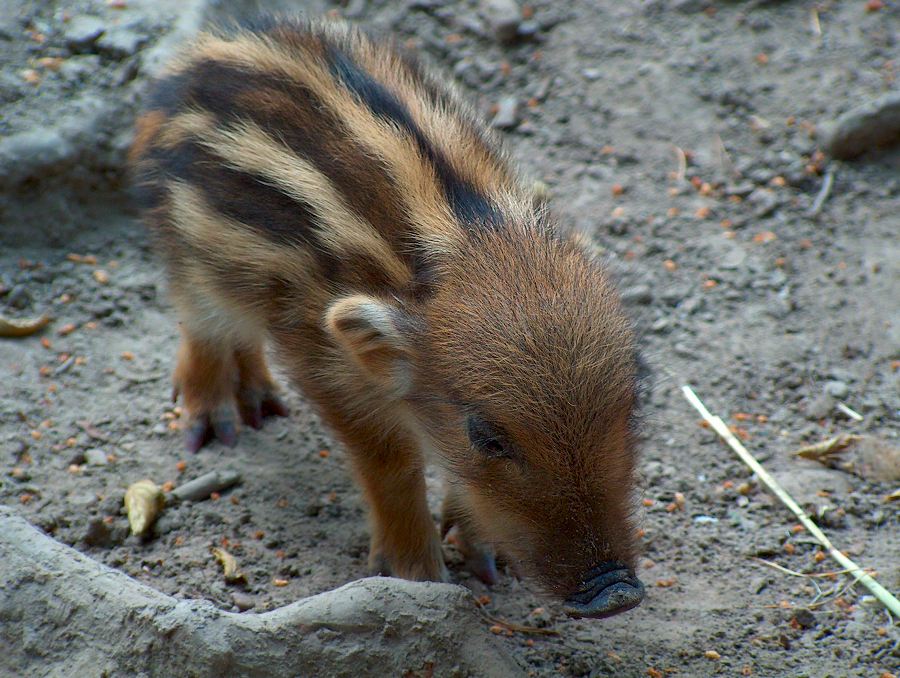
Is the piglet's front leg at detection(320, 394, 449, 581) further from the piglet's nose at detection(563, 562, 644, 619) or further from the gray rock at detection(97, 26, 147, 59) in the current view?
the gray rock at detection(97, 26, 147, 59)

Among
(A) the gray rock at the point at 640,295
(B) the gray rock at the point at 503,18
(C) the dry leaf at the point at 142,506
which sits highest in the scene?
(B) the gray rock at the point at 503,18

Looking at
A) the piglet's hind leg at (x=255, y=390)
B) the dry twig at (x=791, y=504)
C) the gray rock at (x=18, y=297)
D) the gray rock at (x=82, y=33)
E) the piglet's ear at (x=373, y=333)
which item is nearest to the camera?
the piglet's ear at (x=373, y=333)

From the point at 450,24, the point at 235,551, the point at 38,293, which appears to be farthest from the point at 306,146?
the point at 450,24

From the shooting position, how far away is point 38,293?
532 cm

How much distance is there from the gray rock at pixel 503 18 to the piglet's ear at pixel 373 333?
3.54 metres

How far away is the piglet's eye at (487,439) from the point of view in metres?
3.34

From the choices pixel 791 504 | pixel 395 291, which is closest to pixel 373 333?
pixel 395 291

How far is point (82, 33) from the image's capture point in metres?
5.98

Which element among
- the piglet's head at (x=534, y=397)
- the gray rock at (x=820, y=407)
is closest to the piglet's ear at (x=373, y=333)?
the piglet's head at (x=534, y=397)

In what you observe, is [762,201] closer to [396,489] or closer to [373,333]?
[396,489]

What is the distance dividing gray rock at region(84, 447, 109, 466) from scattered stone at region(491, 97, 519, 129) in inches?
122

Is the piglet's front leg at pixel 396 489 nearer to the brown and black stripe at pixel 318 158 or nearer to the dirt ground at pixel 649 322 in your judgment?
the dirt ground at pixel 649 322

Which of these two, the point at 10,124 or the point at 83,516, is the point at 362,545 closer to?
the point at 83,516

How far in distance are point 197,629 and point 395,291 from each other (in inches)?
52.2
